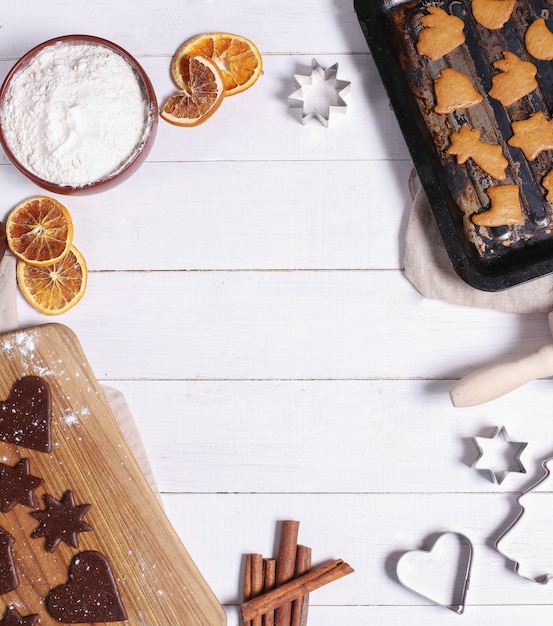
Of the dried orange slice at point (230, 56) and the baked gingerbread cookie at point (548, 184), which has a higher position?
the dried orange slice at point (230, 56)

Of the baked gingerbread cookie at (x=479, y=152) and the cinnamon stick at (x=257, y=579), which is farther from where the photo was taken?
the cinnamon stick at (x=257, y=579)

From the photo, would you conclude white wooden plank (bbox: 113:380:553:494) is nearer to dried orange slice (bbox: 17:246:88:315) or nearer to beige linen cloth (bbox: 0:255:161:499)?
beige linen cloth (bbox: 0:255:161:499)

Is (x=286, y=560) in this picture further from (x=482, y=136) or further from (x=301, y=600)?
(x=482, y=136)

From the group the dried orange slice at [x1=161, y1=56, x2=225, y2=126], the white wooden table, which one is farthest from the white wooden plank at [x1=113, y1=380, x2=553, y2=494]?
the dried orange slice at [x1=161, y1=56, x2=225, y2=126]

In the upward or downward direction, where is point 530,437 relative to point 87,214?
downward

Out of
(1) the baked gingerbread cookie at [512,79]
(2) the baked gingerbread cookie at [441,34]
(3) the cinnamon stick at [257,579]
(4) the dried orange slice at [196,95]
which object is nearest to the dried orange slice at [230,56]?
(4) the dried orange slice at [196,95]

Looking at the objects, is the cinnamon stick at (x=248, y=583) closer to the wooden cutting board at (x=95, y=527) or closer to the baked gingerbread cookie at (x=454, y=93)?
the wooden cutting board at (x=95, y=527)

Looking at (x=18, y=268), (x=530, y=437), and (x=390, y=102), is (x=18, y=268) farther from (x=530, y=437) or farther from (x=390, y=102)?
(x=530, y=437)

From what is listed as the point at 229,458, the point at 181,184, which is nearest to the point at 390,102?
the point at 181,184

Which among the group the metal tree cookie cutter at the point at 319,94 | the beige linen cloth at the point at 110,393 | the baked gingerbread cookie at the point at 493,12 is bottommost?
the beige linen cloth at the point at 110,393
